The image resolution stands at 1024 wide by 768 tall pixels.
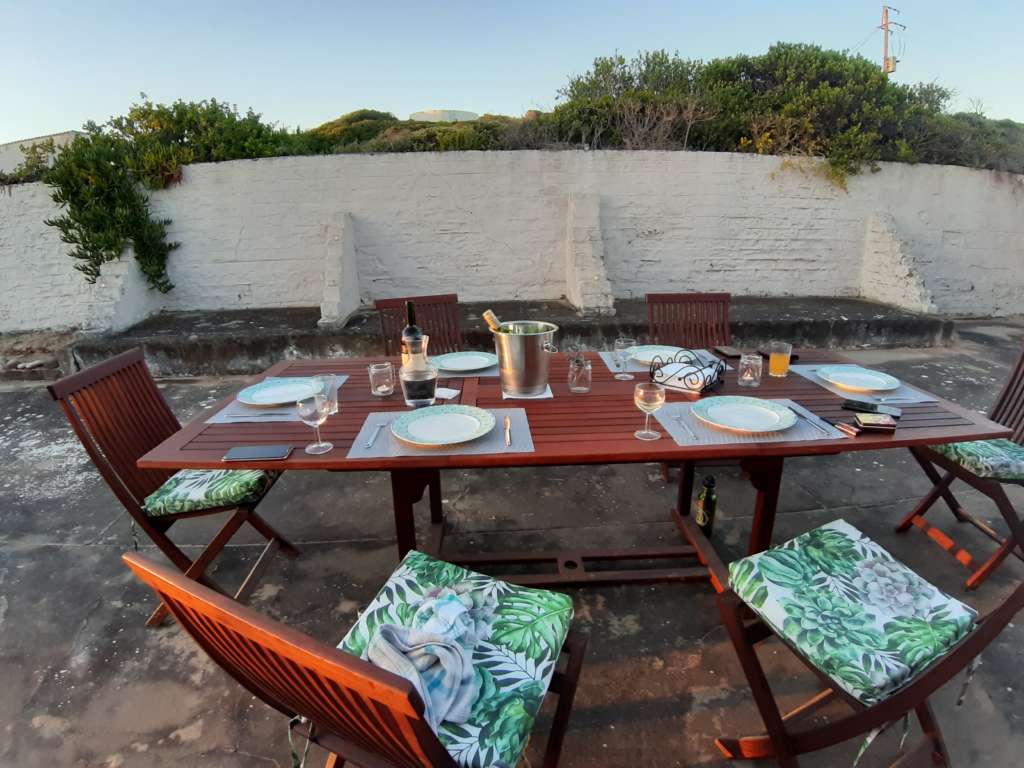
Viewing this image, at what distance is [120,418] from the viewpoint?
2014mm

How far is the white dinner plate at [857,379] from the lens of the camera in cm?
199

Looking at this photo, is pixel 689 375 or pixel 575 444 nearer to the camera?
pixel 575 444

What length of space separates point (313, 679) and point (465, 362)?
1601mm

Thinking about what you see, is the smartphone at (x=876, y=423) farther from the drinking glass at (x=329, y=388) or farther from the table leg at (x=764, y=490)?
the drinking glass at (x=329, y=388)

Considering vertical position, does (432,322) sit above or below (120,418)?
above

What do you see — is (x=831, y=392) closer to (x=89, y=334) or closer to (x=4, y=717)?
(x=4, y=717)

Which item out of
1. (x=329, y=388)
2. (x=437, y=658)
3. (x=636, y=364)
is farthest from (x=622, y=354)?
(x=437, y=658)

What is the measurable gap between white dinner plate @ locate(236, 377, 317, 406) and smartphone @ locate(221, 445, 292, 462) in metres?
0.36

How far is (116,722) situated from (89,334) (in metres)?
4.19

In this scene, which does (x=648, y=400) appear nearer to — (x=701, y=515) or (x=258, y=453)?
(x=701, y=515)

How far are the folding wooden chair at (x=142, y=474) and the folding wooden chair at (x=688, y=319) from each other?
82.6 inches

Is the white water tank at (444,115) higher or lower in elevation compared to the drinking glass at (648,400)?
higher

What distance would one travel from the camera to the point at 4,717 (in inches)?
65.0

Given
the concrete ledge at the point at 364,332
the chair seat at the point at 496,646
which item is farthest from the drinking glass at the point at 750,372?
the concrete ledge at the point at 364,332
